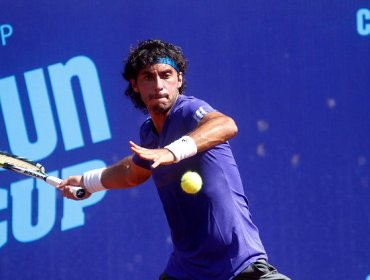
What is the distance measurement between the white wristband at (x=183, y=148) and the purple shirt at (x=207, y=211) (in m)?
0.20

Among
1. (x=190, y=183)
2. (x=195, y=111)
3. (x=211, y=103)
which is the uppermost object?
(x=195, y=111)

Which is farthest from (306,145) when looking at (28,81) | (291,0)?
(28,81)

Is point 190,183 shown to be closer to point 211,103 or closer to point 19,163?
point 19,163

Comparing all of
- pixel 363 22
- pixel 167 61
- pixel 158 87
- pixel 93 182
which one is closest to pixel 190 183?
pixel 158 87

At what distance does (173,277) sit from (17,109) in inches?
74.0

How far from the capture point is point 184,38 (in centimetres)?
505

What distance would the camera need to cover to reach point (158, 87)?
3.62 m

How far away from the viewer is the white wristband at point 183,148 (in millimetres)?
3100

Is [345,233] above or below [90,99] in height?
below

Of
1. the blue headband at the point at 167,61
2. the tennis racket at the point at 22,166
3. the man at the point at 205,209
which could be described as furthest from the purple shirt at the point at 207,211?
the tennis racket at the point at 22,166

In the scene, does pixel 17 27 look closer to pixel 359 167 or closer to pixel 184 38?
pixel 184 38

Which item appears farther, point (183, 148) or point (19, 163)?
point (19, 163)

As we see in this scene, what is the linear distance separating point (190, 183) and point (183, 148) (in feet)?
0.57

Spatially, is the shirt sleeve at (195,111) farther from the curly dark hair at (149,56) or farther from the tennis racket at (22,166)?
the tennis racket at (22,166)
